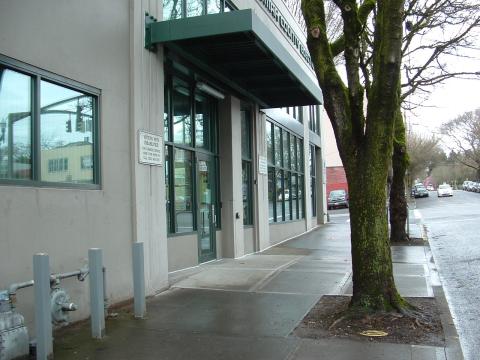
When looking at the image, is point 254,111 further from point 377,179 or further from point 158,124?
point 377,179

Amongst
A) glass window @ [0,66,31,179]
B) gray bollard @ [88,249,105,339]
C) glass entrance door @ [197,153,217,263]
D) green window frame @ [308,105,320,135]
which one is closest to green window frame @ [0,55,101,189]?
glass window @ [0,66,31,179]

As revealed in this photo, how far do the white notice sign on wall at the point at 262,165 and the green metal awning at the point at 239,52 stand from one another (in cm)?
163

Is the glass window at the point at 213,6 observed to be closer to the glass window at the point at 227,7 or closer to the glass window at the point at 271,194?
the glass window at the point at 227,7

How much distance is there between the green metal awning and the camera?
8.21 meters

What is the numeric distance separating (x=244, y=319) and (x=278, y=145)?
35.6ft

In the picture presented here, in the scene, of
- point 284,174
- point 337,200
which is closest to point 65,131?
point 284,174

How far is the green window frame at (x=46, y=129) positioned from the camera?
5562 millimetres

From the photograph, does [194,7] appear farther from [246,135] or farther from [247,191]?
[247,191]

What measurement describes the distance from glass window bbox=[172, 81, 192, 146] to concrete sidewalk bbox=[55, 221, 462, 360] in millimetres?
2554

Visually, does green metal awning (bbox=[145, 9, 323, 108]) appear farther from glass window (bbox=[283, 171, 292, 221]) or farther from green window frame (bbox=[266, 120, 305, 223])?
glass window (bbox=[283, 171, 292, 221])

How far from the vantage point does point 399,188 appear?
1620cm

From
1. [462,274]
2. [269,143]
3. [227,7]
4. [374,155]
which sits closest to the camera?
[374,155]

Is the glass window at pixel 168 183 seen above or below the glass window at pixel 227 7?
below

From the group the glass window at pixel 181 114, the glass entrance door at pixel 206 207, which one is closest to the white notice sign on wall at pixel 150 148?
the glass window at pixel 181 114
